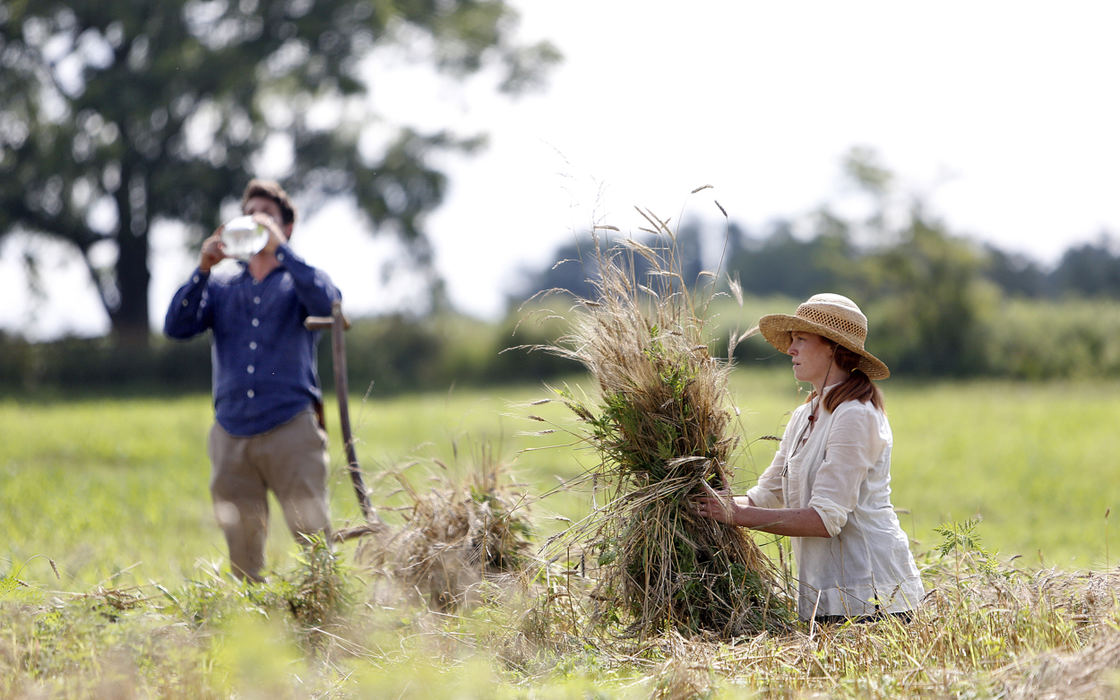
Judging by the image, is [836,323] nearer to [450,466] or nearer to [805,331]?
[805,331]

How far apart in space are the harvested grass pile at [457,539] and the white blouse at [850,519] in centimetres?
126

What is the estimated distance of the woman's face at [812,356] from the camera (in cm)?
395

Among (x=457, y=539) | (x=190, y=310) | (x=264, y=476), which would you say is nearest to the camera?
(x=457, y=539)

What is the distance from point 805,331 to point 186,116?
25.2 m

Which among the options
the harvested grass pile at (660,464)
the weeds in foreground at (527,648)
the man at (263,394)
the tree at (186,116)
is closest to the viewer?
the weeds in foreground at (527,648)

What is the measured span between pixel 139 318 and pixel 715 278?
26.0 meters

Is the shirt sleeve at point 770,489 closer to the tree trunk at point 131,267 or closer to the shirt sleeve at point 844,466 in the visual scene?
the shirt sleeve at point 844,466

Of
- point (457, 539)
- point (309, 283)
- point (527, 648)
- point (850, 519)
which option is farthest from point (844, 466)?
point (309, 283)

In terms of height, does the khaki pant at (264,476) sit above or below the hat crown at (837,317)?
below

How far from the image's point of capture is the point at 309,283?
5.30m

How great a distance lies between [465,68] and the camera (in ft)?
94.3

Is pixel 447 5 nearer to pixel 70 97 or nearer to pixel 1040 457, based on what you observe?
pixel 70 97

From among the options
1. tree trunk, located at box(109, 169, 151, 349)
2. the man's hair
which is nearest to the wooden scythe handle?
the man's hair

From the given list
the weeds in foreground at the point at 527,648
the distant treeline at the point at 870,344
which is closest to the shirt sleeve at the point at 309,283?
the weeds in foreground at the point at 527,648
